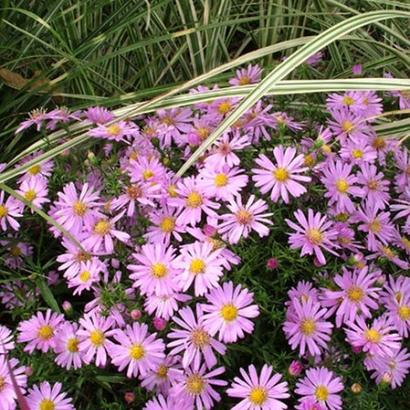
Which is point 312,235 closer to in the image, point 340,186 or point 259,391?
point 340,186

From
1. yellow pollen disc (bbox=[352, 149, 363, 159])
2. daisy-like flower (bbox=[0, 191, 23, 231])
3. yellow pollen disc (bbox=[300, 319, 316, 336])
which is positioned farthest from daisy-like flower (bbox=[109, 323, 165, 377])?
yellow pollen disc (bbox=[352, 149, 363, 159])

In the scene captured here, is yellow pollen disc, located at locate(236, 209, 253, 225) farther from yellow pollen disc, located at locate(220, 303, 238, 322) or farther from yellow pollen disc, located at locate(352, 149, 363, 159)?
yellow pollen disc, located at locate(352, 149, 363, 159)

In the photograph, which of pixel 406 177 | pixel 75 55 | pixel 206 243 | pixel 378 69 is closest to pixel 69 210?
pixel 206 243

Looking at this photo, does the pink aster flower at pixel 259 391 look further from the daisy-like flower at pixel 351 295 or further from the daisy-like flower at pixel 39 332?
the daisy-like flower at pixel 39 332

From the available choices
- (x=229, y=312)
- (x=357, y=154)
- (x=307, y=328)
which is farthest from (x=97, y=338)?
(x=357, y=154)

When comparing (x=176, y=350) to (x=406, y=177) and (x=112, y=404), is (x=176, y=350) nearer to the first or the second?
(x=112, y=404)
